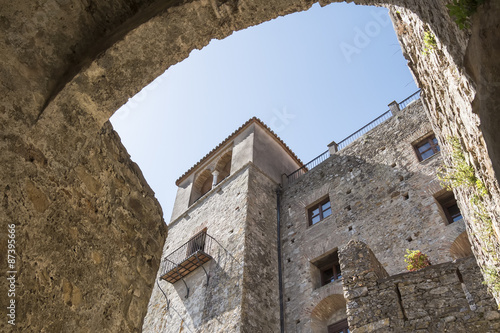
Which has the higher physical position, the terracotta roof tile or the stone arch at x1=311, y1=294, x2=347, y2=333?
the terracotta roof tile

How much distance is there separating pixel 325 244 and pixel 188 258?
4241mm

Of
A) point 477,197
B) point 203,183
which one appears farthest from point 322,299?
point 203,183

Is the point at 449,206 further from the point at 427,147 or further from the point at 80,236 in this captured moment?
the point at 80,236

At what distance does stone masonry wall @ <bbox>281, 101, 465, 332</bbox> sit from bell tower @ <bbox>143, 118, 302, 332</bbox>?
776 mm

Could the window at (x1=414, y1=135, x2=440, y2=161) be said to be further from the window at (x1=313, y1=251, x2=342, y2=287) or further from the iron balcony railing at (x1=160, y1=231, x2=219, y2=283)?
the iron balcony railing at (x1=160, y1=231, x2=219, y2=283)

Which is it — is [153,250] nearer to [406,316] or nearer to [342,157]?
[406,316]

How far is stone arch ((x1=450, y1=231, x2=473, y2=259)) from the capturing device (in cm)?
883

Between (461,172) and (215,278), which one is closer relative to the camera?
(461,172)

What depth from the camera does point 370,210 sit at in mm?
11266

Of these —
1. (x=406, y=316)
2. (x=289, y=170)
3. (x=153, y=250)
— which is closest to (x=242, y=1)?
(x=153, y=250)

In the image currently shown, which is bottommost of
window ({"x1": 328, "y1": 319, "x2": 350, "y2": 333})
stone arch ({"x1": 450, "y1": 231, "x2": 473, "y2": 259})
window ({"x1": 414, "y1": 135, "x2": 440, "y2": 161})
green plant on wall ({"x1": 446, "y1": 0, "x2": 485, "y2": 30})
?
green plant on wall ({"x1": 446, "y1": 0, "x2": 485, "y2": 30})

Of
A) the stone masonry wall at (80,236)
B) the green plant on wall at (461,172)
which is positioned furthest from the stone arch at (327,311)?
the stone masonry wall at (80,236)

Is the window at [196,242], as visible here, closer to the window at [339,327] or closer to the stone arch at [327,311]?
the stone arch at [327,311]

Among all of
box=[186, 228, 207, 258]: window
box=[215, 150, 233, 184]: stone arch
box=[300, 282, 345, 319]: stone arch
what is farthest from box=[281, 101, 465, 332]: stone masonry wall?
box=[215, 150, 233, 184]: stone arch
